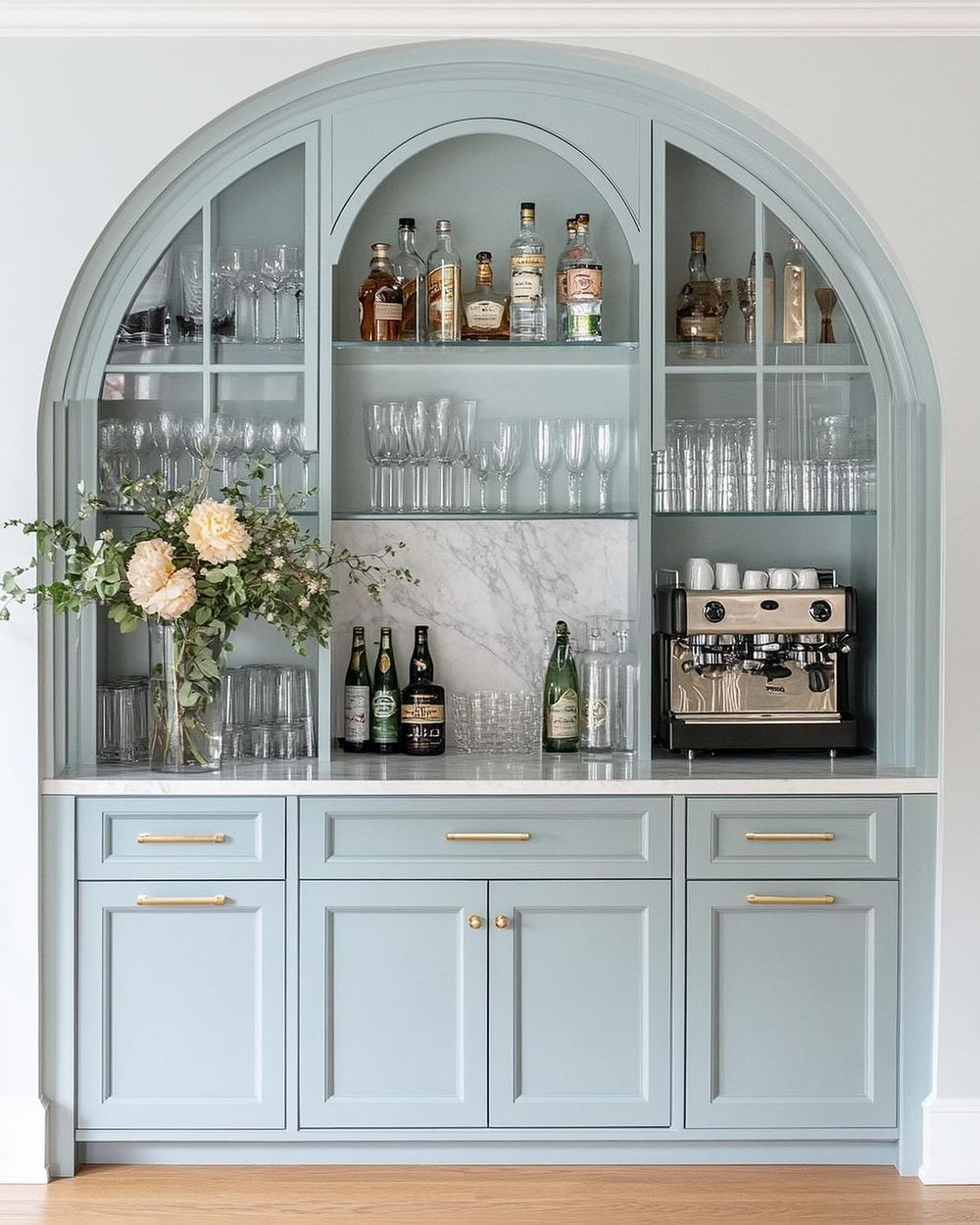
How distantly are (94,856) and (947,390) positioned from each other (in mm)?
2216

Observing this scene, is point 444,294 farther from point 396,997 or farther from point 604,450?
point 396,997

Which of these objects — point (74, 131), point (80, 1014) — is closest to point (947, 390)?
point (74, 131)

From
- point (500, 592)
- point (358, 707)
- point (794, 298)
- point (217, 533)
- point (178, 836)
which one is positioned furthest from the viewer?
point (500, 592)

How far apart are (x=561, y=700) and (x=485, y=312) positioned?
1.02m

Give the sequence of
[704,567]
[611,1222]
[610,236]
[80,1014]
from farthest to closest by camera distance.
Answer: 1. [610,236]
2. [704,567]
3. [80,1014]
4. [611,1222]

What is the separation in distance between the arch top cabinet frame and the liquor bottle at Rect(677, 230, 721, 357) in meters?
0.09

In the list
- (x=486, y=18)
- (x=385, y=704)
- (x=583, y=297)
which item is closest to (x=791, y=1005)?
(x=385, y=704)

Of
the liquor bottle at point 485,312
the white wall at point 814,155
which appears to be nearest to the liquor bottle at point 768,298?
the white wall at point 814,155

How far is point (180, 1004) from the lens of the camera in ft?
9.14

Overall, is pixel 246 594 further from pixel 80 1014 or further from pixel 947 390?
pixel 947 390

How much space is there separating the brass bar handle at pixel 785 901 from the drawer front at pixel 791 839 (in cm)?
5

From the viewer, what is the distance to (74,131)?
9.21 feet

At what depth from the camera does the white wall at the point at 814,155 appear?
2797 mm

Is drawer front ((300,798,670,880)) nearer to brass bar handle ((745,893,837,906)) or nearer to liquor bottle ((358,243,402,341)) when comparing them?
brass bar handle ((745,893,837,906))
